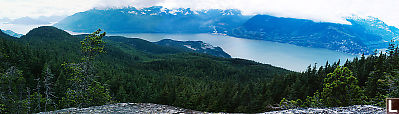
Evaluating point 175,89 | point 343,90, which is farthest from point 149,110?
point 175,89

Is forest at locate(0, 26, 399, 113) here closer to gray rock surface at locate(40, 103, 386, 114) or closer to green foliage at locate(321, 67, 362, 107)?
green foliage at locate(321, 67, 362, 107)

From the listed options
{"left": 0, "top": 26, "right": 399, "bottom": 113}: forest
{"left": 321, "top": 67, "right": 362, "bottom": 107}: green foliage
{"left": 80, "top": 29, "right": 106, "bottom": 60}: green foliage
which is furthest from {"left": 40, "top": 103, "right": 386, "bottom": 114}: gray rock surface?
{"left": 80, "top": 29, "right": 106, "bottom": 60}: green foliage

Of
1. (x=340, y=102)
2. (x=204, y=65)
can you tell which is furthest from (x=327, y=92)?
(x=204, y=65)

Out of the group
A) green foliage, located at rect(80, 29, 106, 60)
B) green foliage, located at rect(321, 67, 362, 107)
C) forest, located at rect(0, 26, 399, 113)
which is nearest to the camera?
green foliage, located at rect(80, 29, 106, 60)

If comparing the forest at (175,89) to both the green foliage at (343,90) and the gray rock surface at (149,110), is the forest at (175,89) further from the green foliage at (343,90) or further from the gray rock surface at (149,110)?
the gray rock surface at (149,110)

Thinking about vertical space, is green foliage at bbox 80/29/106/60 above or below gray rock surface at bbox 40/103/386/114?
above

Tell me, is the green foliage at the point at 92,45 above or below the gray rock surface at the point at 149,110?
above

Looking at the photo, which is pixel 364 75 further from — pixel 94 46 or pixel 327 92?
pixel 94 46

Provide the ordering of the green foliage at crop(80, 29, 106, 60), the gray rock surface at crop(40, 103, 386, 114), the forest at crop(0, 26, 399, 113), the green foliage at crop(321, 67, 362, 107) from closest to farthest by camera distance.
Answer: the gray rock surface at crop(40, 103, 386, 114) < the green foliage at crop(80, 29, 106, 60) < the forest at crop(0, 26, 399, 113) < the green foliage at crop(321, 67, 362, 107)

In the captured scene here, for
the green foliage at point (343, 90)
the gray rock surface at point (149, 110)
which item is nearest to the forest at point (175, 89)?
the green foliage at point (343, 90)

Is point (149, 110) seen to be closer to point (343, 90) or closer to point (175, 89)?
point (343, 90)

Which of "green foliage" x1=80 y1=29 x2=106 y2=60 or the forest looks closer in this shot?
"green foliage" x1=80 y1=29 x2=106 y2=60
